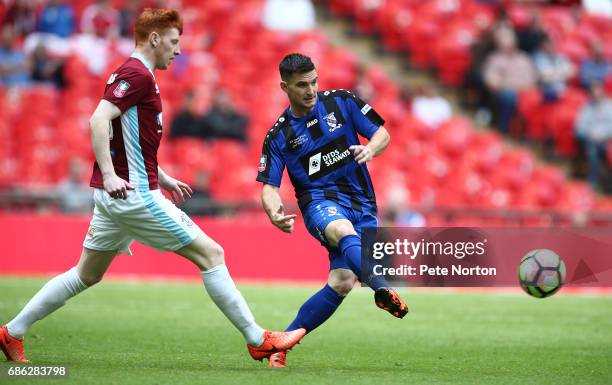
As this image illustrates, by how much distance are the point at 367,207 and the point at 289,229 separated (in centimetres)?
76

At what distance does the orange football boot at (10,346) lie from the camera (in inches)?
301

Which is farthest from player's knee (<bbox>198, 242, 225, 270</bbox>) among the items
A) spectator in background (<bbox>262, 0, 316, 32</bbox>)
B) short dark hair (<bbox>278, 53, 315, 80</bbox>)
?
spectator in background (<bbox>262, 0, 316, 32</bbox>)

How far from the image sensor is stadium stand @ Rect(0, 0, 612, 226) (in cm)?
1778

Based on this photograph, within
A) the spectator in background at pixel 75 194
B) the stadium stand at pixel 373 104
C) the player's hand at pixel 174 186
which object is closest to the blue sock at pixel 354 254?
the player's hand at pixel 174 186

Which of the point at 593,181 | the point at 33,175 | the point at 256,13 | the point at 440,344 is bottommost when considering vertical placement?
the point at 440,344

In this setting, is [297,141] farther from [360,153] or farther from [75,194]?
[75,194]

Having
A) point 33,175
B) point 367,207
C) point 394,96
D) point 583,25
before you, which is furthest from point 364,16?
point 367,207

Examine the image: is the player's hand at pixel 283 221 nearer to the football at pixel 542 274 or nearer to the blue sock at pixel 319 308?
the blue sock at pixel 319 308

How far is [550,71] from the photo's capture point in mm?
21312

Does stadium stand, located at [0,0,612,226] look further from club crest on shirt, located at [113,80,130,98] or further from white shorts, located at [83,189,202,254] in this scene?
club crest on shirt, located at [113,80,130,98]

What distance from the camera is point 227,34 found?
20.9 m

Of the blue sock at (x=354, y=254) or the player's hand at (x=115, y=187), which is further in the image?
the blue sock at (x=354, y=254)

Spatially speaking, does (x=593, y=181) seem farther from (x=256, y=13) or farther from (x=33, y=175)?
(x=33, y=175)

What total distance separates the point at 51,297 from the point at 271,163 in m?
1.90
